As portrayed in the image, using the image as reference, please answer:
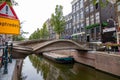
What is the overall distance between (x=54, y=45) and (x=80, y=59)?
764 cm

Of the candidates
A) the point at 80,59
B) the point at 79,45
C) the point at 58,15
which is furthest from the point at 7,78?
the point at 58,15

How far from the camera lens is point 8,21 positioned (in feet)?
12.9

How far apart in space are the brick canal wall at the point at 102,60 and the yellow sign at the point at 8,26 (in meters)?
11.9

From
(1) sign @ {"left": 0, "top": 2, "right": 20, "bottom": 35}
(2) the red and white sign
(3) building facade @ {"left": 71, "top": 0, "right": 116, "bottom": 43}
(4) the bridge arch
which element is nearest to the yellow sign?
(1) sign @ {"left": 0, "top": 2, "right": 20, "bottom": 35}

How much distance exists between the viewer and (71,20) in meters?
46.4

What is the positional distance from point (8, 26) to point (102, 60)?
14.3 m

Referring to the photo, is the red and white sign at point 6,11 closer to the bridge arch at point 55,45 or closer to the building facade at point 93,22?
the bridge arch at point 55,45

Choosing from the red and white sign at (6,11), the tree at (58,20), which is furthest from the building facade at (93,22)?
the red and white sign at (6,11)

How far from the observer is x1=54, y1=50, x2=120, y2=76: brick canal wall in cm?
1405

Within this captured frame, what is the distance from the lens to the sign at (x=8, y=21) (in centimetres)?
370

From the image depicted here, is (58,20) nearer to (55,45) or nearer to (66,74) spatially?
(55,45)

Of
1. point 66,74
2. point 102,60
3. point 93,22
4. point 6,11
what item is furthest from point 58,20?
point 6,11

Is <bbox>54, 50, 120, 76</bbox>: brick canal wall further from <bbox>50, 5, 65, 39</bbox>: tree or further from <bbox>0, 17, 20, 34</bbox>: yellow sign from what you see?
<bbox>50, 5, 65, 39</bbox>: tree

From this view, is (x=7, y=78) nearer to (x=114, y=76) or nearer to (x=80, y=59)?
(x=114, y=76)
